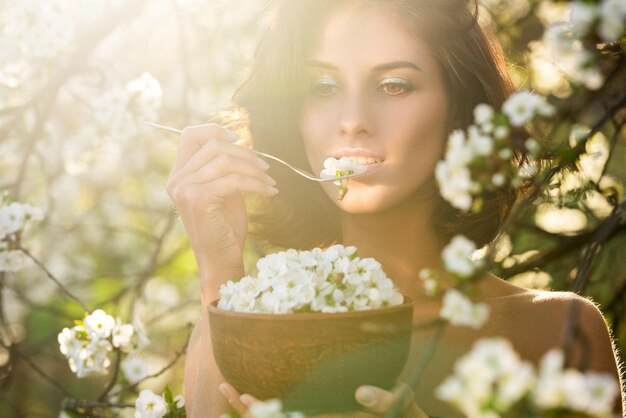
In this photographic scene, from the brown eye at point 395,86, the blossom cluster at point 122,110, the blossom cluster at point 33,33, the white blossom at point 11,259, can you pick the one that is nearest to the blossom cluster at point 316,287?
the brown eye at point 395,86

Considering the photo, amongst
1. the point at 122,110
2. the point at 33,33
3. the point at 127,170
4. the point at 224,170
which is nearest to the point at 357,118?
the point at 224,170

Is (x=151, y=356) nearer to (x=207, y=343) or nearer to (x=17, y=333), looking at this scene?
(x=17, y=333)

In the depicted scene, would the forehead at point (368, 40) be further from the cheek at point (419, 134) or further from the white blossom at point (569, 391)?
the white blossom at point (569, 391)

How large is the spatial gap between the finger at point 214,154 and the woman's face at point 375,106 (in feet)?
0.66

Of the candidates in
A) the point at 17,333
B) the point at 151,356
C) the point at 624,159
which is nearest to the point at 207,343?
the point at 624,159

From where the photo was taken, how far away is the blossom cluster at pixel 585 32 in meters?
0.90

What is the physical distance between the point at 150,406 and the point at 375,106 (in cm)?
77

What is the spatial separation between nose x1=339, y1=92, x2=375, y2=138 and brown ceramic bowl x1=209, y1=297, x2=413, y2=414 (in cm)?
54

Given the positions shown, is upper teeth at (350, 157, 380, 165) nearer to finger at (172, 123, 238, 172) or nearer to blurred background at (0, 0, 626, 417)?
finger at (172, 123, 238, 172)

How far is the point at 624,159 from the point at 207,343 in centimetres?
155

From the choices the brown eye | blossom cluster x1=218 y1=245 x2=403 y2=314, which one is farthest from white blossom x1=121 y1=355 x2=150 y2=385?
blossom cluster x1=218 y1=245 x2=403 y2=314

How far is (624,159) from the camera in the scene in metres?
2.65

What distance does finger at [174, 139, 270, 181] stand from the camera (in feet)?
5.29

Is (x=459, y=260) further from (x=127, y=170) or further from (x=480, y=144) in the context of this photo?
(x=127, y=170)
